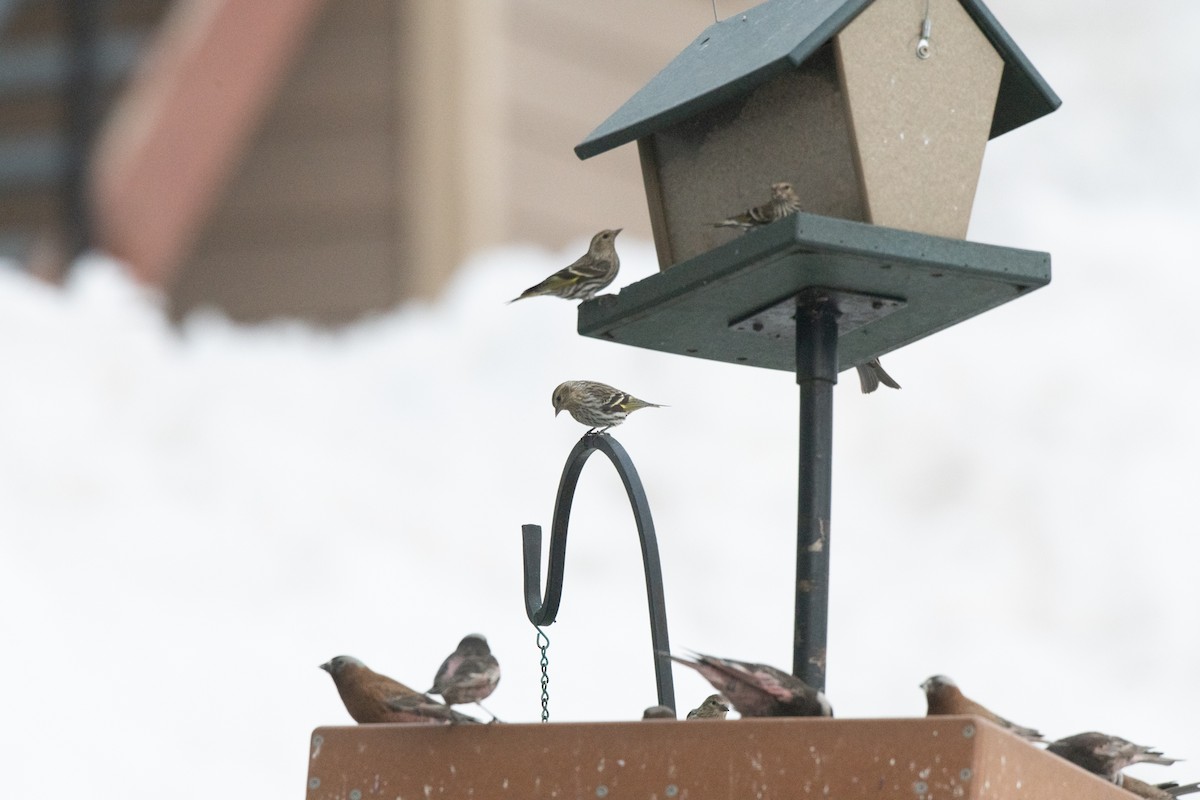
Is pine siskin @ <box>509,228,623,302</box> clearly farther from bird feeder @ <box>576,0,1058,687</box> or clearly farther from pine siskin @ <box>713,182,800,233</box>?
pine siskin @ <box>713,182,800,233</box>

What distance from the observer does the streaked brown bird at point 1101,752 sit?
3457 millimetres

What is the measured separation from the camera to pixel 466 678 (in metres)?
3.16

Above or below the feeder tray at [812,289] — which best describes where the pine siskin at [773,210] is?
above

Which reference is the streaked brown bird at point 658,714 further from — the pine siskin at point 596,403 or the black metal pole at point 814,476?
the pine siskin at point 596,403

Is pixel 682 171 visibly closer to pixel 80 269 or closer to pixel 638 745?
pixel 638 745

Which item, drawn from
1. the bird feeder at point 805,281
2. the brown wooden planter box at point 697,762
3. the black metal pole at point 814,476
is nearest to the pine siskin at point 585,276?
the bird feeder at point 805,281

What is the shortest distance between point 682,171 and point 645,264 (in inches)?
168

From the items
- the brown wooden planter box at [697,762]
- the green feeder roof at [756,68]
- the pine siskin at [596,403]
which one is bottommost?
the brown wooden planter box at [697,762]

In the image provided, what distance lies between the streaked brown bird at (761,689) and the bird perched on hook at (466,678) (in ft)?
1.22

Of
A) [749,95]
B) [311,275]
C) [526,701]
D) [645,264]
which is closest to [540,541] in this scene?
[749,95]

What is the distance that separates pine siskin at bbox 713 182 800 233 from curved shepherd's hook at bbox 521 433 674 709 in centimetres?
49

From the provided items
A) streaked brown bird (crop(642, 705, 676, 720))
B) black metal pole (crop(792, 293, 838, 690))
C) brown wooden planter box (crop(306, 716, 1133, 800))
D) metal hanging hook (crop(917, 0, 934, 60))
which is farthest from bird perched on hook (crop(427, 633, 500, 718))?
metal hanging hook (crop(917, 0, 934, 60))

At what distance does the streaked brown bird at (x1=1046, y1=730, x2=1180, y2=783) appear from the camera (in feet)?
11.3

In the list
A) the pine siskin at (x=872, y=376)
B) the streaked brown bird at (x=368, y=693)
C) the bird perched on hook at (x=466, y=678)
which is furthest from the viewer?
the pine siskin at (x=872, y=376)
